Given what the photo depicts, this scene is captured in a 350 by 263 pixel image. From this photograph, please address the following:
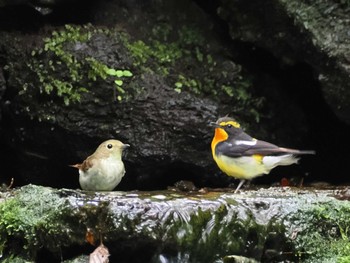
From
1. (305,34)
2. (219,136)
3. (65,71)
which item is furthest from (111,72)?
(305,34)

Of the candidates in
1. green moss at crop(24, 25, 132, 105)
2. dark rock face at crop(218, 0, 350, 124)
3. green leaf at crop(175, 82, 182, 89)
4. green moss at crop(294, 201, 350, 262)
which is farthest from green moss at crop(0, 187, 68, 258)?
dark rock face at crop(218, 0, 350, 124)

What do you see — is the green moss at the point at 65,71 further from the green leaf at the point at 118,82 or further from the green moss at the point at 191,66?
the green moss at the point at 191,66

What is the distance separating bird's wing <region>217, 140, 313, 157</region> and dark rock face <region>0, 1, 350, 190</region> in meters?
1.30

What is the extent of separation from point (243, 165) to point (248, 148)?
17 cm

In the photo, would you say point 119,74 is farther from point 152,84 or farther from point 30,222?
point 30,222

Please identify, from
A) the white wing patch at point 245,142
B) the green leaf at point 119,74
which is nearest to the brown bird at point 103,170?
the white wing patch at point 245,142

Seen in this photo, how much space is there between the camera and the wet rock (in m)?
5.11

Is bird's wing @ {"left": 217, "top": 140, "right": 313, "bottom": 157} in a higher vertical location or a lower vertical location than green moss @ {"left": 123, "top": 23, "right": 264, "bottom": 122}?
lower

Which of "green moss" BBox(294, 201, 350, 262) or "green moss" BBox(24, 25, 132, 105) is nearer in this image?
"green moss" BBox(294, 201, 350, 262)

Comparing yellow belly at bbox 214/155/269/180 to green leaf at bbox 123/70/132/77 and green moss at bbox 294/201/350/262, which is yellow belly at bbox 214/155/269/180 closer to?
green moss at bbox 294/201/350/262

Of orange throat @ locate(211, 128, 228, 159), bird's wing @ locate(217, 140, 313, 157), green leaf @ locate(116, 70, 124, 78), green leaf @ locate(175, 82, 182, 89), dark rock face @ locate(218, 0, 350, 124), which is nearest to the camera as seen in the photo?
bird's wing @ locate(217, 140, 313, 157)

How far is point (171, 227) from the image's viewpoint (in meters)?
5.19

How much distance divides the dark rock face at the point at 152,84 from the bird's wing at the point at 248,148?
4.25ft

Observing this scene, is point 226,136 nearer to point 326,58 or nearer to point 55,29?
point 326,58
